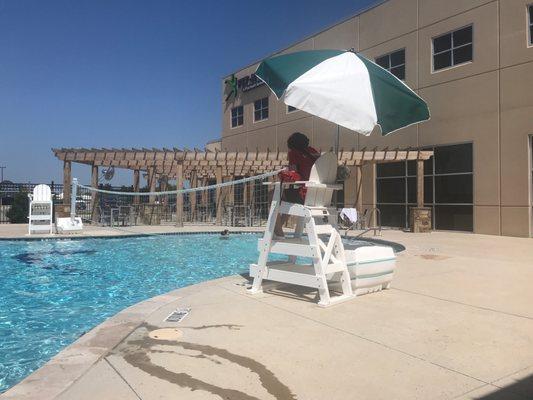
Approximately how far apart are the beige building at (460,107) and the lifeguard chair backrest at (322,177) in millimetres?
10466

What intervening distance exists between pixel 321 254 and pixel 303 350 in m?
1.67

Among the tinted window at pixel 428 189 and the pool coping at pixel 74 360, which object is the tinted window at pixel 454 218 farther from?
the pool coping at pixel 74 360

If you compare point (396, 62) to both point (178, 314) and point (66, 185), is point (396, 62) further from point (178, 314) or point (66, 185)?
point (178, 314)

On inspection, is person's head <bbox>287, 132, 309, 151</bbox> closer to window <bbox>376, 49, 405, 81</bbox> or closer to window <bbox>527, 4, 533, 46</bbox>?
window <bbox>527, 4, 533, 46</bbox>

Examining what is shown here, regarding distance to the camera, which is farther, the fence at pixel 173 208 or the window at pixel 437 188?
the fence at pixel 173 208

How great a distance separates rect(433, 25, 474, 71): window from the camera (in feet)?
47.7

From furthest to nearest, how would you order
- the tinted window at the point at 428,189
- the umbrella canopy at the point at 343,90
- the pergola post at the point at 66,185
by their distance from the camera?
the pergola post at the point at 66,185, the tinted window at the point at 428,189, the umbrella canopy at the point at 343,90

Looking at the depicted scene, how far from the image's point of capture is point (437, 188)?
1568 centimetres

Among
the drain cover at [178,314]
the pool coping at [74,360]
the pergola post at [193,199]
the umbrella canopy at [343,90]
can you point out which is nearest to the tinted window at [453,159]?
the umbrella canopy at [343,90]

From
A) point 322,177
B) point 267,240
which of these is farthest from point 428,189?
point 267,240

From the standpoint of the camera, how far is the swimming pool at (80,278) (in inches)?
171

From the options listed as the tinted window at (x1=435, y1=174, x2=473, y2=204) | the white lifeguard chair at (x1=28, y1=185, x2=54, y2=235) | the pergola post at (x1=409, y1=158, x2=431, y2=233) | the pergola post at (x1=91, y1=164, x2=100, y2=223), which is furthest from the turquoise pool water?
the tinted window at (x1=435, y1=174, x2=473, y2=204)

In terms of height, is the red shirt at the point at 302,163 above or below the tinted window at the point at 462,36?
below

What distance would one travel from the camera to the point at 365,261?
15.6 ft
